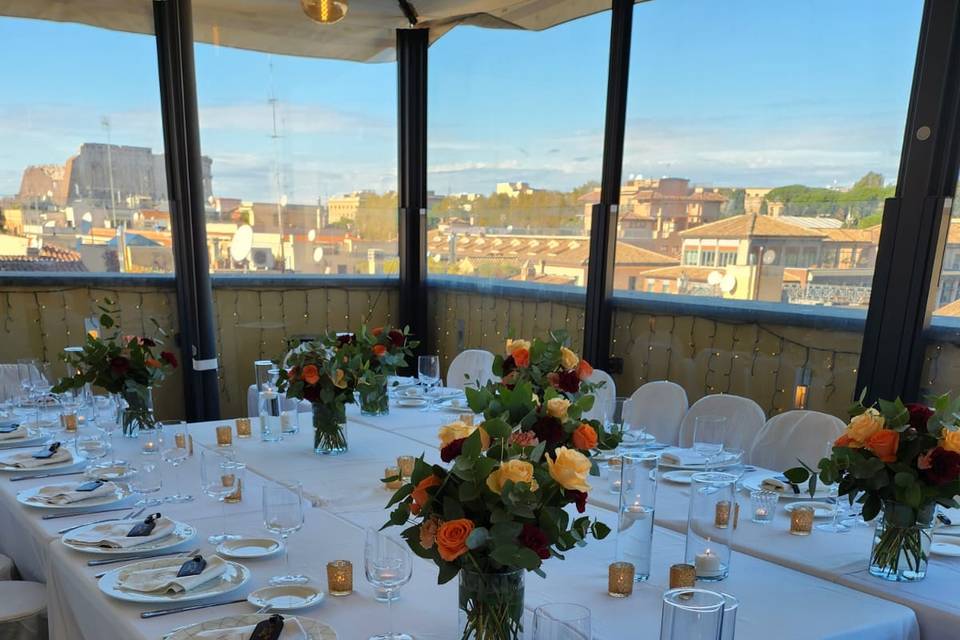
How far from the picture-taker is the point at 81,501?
1.87m

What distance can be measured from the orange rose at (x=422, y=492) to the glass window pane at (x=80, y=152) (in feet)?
12.3

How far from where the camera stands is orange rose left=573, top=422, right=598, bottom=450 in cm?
133

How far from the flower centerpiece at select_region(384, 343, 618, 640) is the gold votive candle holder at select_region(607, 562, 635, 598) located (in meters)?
0.29

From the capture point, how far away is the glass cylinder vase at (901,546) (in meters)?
1.46

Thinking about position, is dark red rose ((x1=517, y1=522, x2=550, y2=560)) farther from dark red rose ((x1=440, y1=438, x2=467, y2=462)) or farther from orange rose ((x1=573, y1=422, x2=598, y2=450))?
orange rose ((x1=573, y1=422, x2=598, y2=450))

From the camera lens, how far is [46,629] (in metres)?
1.93

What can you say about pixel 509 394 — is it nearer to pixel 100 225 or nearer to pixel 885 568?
pixel 885 568

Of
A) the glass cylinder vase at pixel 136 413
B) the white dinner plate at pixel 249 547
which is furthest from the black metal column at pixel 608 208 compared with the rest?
the white dinner plate at pixel 249 547

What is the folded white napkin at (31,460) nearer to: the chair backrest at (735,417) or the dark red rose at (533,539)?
the dark red rose at (533,539)

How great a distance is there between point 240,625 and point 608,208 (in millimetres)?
3133

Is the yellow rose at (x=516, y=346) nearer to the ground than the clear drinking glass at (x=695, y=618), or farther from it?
farther from it

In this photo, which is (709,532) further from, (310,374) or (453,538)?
(310,374)

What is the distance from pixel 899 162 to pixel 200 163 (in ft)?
11.8

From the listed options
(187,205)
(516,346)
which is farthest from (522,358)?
(187,205)
